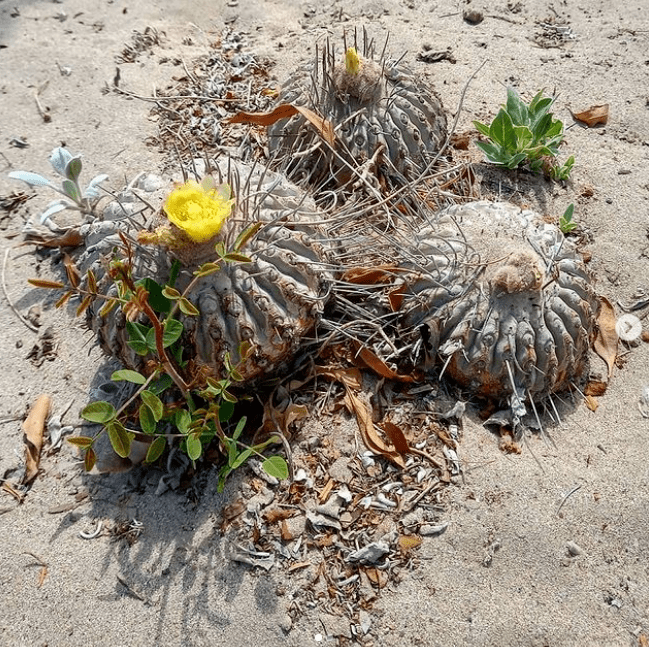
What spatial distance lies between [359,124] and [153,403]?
150 centimetres

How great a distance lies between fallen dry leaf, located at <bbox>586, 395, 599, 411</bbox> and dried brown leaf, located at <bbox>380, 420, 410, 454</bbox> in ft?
2.39

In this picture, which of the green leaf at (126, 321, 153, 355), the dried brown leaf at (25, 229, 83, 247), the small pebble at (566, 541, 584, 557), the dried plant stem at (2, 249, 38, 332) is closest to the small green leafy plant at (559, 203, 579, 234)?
the small pebble at (566, 541, 584, 557)

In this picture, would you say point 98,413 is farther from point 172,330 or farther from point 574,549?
point 574,549

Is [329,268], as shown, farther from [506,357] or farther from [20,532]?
[20,532]

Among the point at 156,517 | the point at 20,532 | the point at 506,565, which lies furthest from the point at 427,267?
the point at 20,532

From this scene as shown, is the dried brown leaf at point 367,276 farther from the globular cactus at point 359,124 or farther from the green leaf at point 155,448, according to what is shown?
the green leaf at point 155,448

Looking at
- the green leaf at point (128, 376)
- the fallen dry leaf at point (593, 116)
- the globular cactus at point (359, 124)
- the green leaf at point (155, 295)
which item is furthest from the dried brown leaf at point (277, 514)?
the fallen dry leaf at point (593, 116)

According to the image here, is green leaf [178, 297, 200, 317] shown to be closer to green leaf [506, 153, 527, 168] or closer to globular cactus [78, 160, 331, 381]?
globular cactus [78, 160, 331, 381]

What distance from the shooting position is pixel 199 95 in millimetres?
3686

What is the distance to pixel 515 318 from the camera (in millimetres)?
2170

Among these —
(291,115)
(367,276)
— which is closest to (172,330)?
(367,276)

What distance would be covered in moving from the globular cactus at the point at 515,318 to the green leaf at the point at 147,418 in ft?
3.29

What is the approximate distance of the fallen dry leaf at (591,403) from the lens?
2.38 m

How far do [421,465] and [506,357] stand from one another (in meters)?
0.46
